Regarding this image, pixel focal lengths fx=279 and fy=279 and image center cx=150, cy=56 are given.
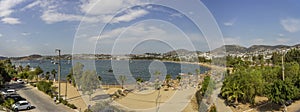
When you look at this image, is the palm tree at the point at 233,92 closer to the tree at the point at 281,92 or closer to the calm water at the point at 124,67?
the tree at the point at 281,92

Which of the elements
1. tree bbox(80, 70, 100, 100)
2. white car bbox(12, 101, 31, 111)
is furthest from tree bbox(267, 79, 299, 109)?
white car bbox(12, 101, 31, 111)

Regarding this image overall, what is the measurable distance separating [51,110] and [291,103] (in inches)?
449

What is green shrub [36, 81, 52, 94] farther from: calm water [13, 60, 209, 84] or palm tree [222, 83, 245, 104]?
palm tree [222, 83, 245, 104]

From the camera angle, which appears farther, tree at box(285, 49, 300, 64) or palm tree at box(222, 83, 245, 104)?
tree at box(285, 49, 300, 64)

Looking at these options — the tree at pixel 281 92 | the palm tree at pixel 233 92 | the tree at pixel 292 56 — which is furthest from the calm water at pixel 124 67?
the tree at pixel 292 56

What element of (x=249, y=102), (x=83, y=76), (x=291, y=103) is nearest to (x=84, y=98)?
(x=83, y=76)

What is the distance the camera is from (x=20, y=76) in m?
29.2

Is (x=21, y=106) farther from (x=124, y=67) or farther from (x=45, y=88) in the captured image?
(x=45, y=88)

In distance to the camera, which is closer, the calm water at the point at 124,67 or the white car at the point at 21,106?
the calm water at the point at 124,67

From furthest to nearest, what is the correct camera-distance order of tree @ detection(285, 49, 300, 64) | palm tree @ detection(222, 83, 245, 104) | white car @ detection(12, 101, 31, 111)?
tree @ detection(285, 49, 300, 64), palm tree @ detection(222, 83, 245, 104), white car @ detection(12, 101, 31, 111)

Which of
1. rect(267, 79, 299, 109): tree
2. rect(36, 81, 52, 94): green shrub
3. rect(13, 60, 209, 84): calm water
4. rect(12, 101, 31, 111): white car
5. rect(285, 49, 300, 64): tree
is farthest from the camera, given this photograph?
rect(285, 49, 300, 64): tree

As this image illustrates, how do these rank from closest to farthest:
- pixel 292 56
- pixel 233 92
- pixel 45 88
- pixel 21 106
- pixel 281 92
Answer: pixel 281 92
pixel 21 106
pixel 233 92
pixel 45 88
pixel 292 56

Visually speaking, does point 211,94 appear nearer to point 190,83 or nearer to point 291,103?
point 291,103

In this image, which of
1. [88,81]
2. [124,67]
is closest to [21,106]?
[88,81]
